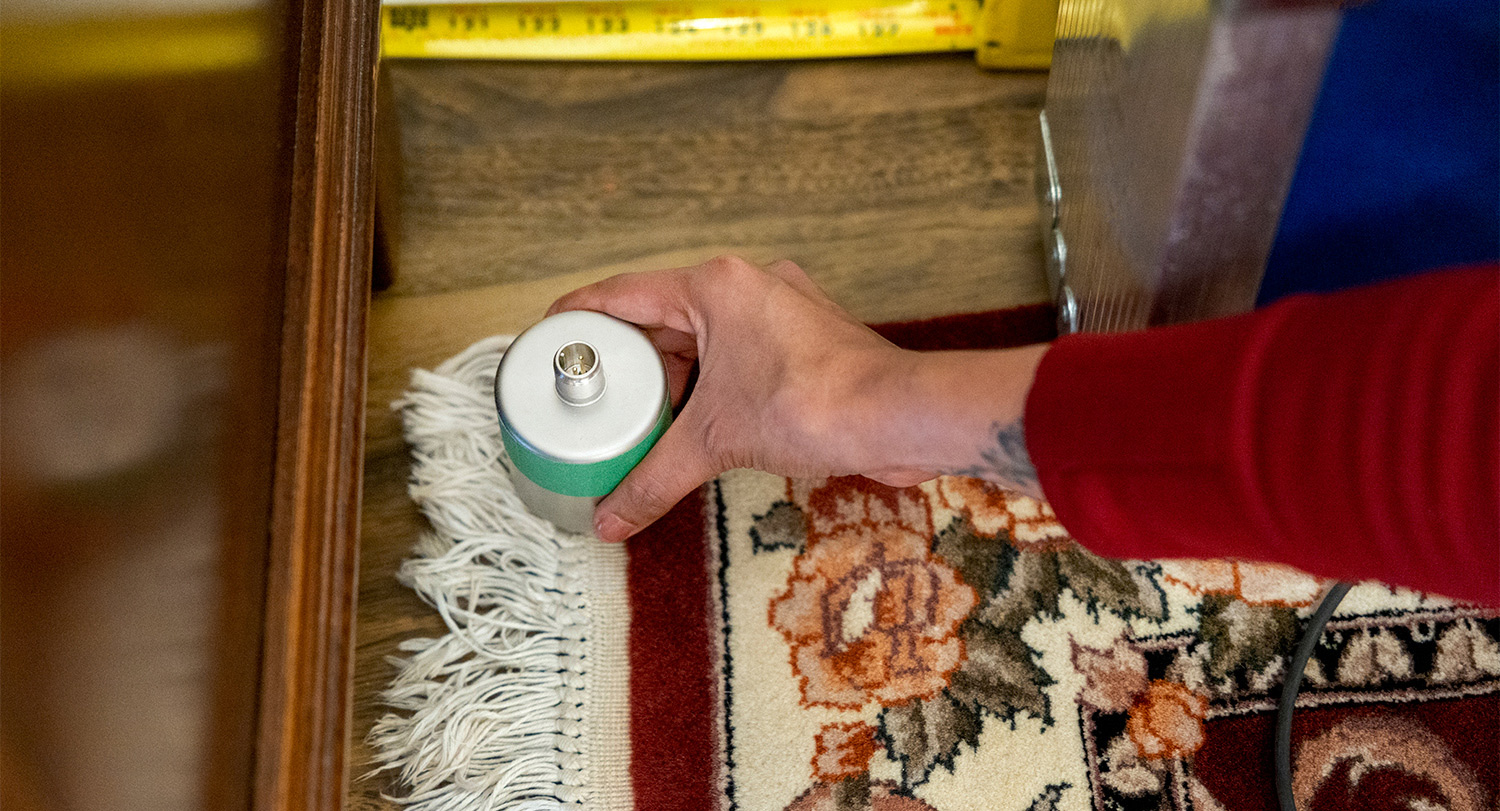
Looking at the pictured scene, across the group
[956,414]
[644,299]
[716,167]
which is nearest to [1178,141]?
[956,414]

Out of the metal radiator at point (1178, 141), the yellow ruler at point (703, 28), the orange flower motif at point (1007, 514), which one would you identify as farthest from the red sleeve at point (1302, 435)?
the yellow ruler at point (703, 28)

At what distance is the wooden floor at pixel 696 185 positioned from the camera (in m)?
0.78

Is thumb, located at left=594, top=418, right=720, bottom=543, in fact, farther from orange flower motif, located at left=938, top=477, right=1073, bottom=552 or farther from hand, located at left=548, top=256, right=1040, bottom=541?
orange flower motif, located at left=938, top=477, right=1073, bottom=552

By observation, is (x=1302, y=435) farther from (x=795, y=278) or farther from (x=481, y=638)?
(x=481, y=638)

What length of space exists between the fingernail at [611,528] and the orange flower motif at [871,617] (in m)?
0.11

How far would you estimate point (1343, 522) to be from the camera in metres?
0.39

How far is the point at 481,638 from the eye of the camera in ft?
2.13

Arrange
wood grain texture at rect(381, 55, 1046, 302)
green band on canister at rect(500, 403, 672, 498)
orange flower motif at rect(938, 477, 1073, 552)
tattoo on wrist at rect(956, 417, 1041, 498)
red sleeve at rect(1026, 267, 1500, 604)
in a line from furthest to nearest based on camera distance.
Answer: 1. wood grain texture at rect(381, 55, 1046, 302)
2. orange flower motif at rect(938, 477, 1073, 552)
3. green band on canister at rect(500, 403, 672, 498)
4. tattoo on wrist at rect(956, 417, 1041, 498)
5. red sleeve at rect(1026, 267, 1500, 604)

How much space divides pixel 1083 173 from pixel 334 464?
0.47m

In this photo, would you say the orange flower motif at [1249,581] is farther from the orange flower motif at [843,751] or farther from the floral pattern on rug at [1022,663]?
the orange flower motif at [843,751]

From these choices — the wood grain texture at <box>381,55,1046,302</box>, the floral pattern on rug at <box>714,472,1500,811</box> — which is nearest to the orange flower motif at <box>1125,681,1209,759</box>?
the floral pattern on rug at <box>714,472,1500,811</box>

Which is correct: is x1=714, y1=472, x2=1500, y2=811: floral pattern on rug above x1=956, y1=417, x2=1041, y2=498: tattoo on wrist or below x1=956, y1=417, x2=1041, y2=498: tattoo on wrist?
below

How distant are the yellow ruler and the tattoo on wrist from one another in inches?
18.8

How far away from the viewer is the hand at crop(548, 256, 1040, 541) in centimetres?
51
